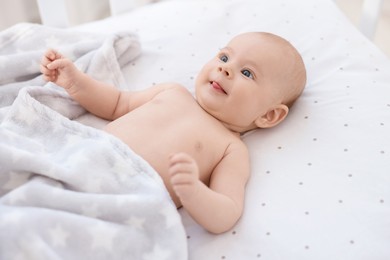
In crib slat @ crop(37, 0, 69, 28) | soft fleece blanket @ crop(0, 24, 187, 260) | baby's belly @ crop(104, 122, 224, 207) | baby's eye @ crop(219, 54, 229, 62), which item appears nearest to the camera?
soft fleece blanket @ crop(0, 24, 187, 260)

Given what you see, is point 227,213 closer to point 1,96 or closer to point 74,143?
point 74,143

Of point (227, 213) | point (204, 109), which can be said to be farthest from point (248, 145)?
point (227, 213)

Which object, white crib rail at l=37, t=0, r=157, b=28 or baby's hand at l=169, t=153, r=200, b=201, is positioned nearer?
baby's hand at l=169, t=153, r=200, b=201

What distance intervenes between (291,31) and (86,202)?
Answer: 2.21 ft

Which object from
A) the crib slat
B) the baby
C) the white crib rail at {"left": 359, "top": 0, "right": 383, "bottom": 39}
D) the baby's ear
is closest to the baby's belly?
the baby

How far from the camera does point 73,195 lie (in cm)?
81

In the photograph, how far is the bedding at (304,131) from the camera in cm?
86

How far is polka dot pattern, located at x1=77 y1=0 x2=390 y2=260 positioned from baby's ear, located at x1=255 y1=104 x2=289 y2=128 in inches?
0.8

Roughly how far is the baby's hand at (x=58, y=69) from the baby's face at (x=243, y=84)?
25 cm

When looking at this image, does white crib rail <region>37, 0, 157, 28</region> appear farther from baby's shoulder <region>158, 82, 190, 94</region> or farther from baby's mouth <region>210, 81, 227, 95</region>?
baby's mouth <region>210, 81, 227, 95</region>

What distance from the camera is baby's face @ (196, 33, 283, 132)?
994 millimetres

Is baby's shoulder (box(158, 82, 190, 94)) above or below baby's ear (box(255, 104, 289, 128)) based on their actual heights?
above

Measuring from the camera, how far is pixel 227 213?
33.8 inches

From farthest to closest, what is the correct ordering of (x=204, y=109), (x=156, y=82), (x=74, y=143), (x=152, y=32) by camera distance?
(x=152, y=32), (x=156, y=82), (x=204, y=109), (x=74, y=143)
